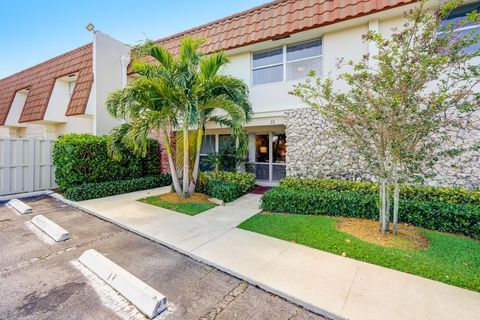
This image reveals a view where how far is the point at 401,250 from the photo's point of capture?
400 centimetres

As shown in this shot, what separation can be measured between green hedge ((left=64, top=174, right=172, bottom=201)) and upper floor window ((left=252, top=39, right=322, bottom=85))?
630 centimetres

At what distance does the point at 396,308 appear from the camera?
105 inches

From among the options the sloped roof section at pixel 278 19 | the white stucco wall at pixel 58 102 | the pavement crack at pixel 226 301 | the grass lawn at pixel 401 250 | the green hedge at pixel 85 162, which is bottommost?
the pavement crack at pixel 226 301

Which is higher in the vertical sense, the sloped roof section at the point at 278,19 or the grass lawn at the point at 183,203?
the sloped roof section at the point at 278,19

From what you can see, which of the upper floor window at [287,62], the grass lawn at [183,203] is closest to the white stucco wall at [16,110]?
the grass lawn at [183,203]

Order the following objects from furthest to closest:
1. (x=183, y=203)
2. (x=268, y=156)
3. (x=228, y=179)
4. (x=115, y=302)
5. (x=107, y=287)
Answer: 1. (x=268, y=156)
2. (x=228, y=179)
3. (x=183, y=203)
4. (x=107, y=287)
5. (x=115, y=302)

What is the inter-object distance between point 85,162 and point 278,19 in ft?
29.1

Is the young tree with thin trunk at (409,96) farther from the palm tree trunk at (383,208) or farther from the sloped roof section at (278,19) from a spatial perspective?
the sloped roof section at (278,19)

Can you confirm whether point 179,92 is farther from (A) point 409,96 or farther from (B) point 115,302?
(A) point 409,96

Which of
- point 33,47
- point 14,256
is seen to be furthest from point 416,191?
point 33,47

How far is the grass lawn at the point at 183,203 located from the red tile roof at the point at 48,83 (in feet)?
23.3

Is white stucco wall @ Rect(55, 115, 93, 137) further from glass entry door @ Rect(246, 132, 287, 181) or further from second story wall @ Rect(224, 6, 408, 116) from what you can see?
glass entry door @ Rect(246, 132, 287, 181)

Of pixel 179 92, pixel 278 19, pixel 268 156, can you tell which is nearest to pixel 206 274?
pixel 179 92

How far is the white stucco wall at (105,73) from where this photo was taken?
441 inches
